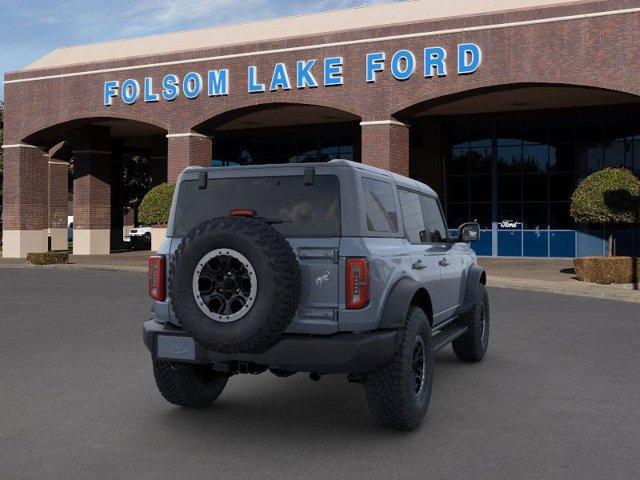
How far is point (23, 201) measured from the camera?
3628 cm

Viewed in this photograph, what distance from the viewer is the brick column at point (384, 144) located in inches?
1107

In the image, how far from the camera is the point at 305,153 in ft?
130

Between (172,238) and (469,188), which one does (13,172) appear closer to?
(469,188)

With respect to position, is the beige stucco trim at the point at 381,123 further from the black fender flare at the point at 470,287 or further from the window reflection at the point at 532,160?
the black fender flare at the point at 470,287

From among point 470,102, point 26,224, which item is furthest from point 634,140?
point 26,224

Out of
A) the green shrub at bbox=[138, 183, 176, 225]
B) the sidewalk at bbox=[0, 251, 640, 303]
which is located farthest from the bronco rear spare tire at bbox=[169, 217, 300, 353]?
the green shrub at bbox=[138, 183, 176, 225]

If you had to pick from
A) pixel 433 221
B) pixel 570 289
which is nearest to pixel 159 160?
pixel 570 289

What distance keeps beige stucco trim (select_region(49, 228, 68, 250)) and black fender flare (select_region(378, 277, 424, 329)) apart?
123ft

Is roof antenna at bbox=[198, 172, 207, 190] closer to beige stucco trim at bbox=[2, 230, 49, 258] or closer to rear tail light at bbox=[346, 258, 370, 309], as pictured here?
rear tail light at bbox=[346, 258, 370, 309]

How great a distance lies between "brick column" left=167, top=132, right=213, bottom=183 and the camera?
32281mm

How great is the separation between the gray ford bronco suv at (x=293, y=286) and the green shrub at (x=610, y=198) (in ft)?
57.1

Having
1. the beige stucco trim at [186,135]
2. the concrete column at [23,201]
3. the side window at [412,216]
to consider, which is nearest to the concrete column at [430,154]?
the beige stucco trim at [186,135]

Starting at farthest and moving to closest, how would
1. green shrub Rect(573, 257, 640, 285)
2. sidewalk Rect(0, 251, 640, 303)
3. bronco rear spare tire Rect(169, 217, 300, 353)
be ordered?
green shrub Rect(573, 257, 640, 285)
sidewalk Rect(0, 251, 640, 303)
bronco rear spare tire Rect(169, 217, 300, 353)

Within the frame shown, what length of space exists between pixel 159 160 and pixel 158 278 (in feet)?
122
